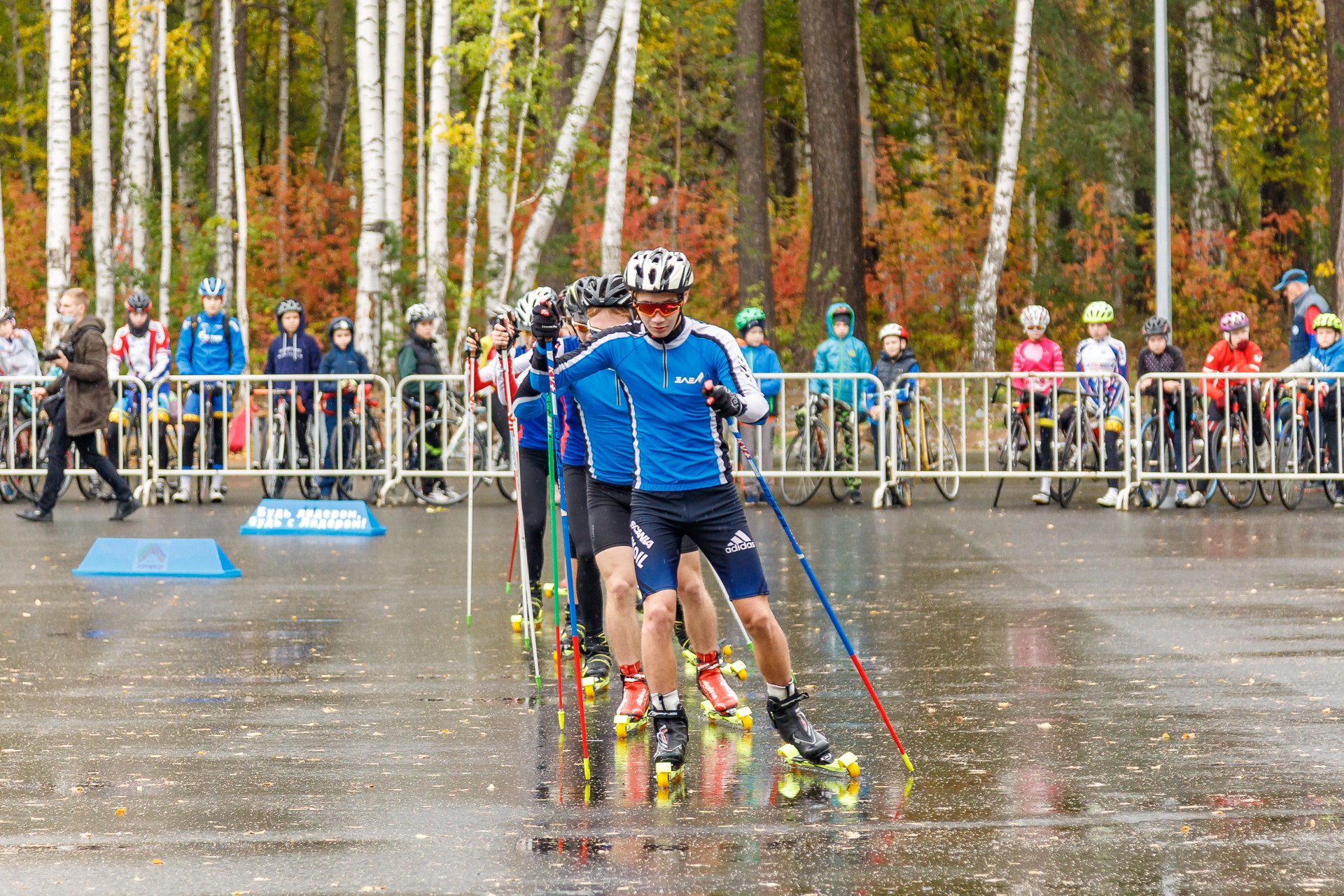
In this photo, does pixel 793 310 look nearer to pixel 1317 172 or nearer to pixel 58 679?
pixel 1317 172

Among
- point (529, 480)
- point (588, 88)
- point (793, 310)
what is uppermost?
point (588, 88)

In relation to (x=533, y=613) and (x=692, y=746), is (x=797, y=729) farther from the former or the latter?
(x=533, y=613)

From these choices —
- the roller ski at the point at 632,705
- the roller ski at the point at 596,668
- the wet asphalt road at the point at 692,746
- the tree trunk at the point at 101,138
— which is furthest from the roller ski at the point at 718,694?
the tree trunk at the point at 101,138

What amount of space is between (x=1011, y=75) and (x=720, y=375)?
2224cm

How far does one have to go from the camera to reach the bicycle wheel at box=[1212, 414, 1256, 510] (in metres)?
18.0

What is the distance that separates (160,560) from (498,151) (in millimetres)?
12928

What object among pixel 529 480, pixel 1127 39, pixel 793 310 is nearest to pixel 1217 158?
pixel 1127 39

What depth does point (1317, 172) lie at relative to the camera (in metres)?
38.6

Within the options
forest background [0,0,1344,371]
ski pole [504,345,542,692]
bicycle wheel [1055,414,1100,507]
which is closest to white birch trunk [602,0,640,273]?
forest background [0,0,1344,371]

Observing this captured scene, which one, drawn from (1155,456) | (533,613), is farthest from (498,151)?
(533,613)

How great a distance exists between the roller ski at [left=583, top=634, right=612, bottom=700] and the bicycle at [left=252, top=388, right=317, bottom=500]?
9867 mm

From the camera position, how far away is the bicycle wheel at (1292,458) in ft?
58.7

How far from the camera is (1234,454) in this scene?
59.3 ft

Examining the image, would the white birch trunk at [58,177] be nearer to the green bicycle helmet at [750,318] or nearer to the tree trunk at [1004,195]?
the green bicycle helmet at [750,318]
